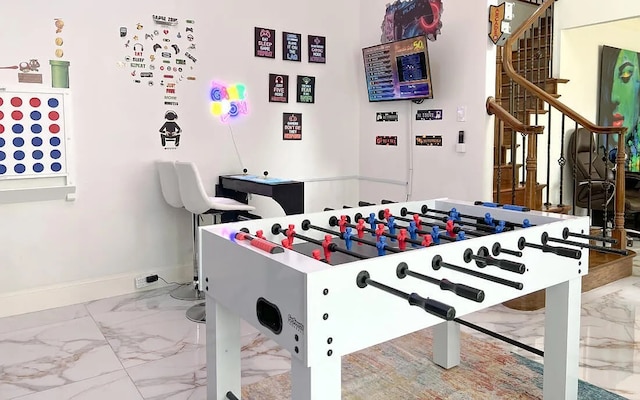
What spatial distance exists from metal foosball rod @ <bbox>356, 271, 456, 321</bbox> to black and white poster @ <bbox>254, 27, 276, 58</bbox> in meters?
3.47

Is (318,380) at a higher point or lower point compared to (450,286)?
lower

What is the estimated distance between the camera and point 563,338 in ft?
7.39

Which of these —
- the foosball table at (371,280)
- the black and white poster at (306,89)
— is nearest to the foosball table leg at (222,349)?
the foosball table at (371,280)

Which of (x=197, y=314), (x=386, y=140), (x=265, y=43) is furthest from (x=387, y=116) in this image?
(x=197, y=314)

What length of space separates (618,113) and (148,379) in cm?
642

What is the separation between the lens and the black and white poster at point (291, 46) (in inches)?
187

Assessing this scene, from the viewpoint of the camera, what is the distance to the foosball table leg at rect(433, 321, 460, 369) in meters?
2.80

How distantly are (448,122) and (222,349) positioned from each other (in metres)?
3.06

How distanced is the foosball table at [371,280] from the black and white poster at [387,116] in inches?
90.1

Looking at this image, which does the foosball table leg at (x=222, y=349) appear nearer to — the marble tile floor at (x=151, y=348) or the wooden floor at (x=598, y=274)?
the marble tile floor at (x=151, y=348)

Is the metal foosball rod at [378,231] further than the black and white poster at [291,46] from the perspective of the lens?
No

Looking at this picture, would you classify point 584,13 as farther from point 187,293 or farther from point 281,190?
point 187,293

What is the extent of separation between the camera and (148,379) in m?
2.72

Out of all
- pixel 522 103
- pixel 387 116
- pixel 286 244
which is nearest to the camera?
pixel 286 244
